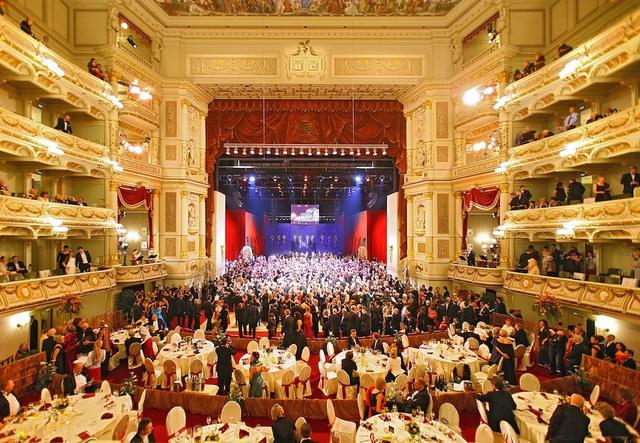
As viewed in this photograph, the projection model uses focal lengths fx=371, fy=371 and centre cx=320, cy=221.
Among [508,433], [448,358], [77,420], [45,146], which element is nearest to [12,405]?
[77,420]

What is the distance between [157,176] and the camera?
16.1m

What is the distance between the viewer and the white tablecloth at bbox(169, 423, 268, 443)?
534cm

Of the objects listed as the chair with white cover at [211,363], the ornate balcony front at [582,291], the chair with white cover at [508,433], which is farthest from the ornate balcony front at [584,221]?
the chair with white cover at [211,363]

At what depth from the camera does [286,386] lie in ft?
25.3

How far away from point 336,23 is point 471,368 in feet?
48.1

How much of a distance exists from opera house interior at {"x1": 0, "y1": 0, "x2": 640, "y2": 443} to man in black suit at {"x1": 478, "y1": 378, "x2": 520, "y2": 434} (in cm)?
3

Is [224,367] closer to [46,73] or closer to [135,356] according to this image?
[135,356]

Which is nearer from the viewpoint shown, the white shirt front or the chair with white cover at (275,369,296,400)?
the white shirt front

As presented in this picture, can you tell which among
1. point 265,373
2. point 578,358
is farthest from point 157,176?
point 578,358

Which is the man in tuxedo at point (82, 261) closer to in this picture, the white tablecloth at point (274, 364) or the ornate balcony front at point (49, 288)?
the ornate balcony front at point (49, 288)

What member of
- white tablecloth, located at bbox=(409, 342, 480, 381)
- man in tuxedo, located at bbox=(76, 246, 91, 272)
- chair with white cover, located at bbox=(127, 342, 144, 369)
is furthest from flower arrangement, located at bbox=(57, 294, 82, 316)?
white tablecloth, located at bbox=(409, 342, 480, 381)

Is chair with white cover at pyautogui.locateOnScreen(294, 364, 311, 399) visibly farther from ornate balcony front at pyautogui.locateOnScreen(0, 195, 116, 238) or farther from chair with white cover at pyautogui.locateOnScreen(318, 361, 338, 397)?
ornate balcony front at pyautogui.locateOnScreen(0, 195, 116, 238)

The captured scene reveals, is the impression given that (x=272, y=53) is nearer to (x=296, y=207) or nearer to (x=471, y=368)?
(x=471, y=368)

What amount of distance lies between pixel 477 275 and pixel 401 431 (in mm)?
9894
